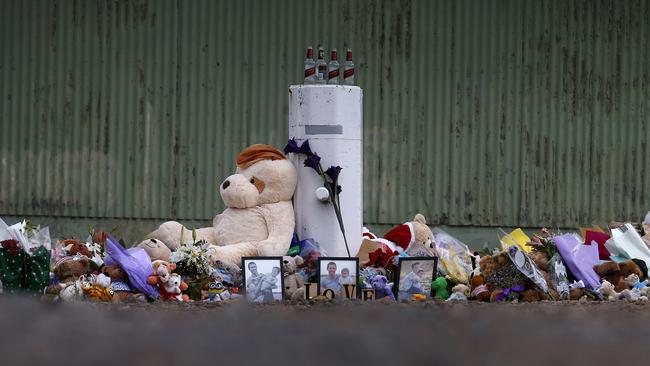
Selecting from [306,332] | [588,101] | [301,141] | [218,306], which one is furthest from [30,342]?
[588,101]

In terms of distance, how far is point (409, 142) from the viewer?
1673 centimetres

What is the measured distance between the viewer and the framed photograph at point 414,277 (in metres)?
10.4

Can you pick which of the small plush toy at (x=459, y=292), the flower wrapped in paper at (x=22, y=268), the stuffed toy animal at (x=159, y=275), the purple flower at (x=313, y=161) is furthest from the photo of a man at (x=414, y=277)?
the flower wrapped in paper at (x=22, y=268)

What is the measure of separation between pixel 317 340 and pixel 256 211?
260 inches

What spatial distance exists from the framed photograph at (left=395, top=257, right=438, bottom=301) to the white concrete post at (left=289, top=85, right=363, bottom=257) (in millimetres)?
994

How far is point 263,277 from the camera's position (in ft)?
32.9

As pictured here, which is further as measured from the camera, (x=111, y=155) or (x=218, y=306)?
(x=111, y=155)

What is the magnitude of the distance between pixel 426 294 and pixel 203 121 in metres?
6.72

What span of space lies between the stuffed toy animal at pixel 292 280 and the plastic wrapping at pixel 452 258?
49.8 inches

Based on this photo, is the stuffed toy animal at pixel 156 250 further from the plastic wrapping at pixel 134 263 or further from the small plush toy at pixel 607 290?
the small plush toy at pixel 607 290

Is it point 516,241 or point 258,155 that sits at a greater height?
point 258,155

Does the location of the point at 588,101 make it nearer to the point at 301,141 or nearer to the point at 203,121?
the point at 203,121

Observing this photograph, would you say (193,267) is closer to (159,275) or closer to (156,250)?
(159,275)

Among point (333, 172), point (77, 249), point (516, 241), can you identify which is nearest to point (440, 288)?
point (516, 241)
